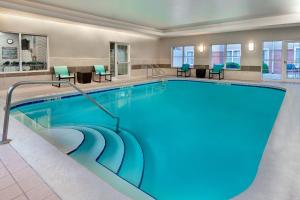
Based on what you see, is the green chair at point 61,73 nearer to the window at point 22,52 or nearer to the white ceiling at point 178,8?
the window at point 22,52

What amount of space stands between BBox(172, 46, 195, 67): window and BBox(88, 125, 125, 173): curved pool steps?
9.96m

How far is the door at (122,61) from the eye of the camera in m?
11.4

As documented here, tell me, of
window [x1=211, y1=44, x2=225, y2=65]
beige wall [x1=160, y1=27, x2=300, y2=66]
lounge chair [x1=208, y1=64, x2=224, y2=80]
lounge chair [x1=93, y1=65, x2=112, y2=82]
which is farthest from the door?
window [x1=211, y1=44, x2=225, y2=65]

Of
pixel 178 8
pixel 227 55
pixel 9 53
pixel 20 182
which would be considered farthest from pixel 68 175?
pixel 227 55

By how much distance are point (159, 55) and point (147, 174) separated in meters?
12.1

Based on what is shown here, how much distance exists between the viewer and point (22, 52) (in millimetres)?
7906

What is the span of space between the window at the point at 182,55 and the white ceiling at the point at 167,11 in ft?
9.35

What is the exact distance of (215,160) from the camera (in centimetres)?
325

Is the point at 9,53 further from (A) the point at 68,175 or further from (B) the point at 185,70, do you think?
(B) the point at 185,70

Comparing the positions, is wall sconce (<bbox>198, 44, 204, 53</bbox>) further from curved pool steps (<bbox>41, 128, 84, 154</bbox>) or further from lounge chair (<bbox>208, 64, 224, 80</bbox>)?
curved pool steps (<bbox>41, 128, 84, 154</bbox>)

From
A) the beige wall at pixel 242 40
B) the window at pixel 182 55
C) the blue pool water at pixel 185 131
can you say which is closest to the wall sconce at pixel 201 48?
the beige wall at pixel 242 40

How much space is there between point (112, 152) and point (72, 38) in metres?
7.24

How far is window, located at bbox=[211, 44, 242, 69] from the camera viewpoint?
11672 millimetres

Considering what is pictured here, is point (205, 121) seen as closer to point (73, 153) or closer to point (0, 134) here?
point (73, 153)
